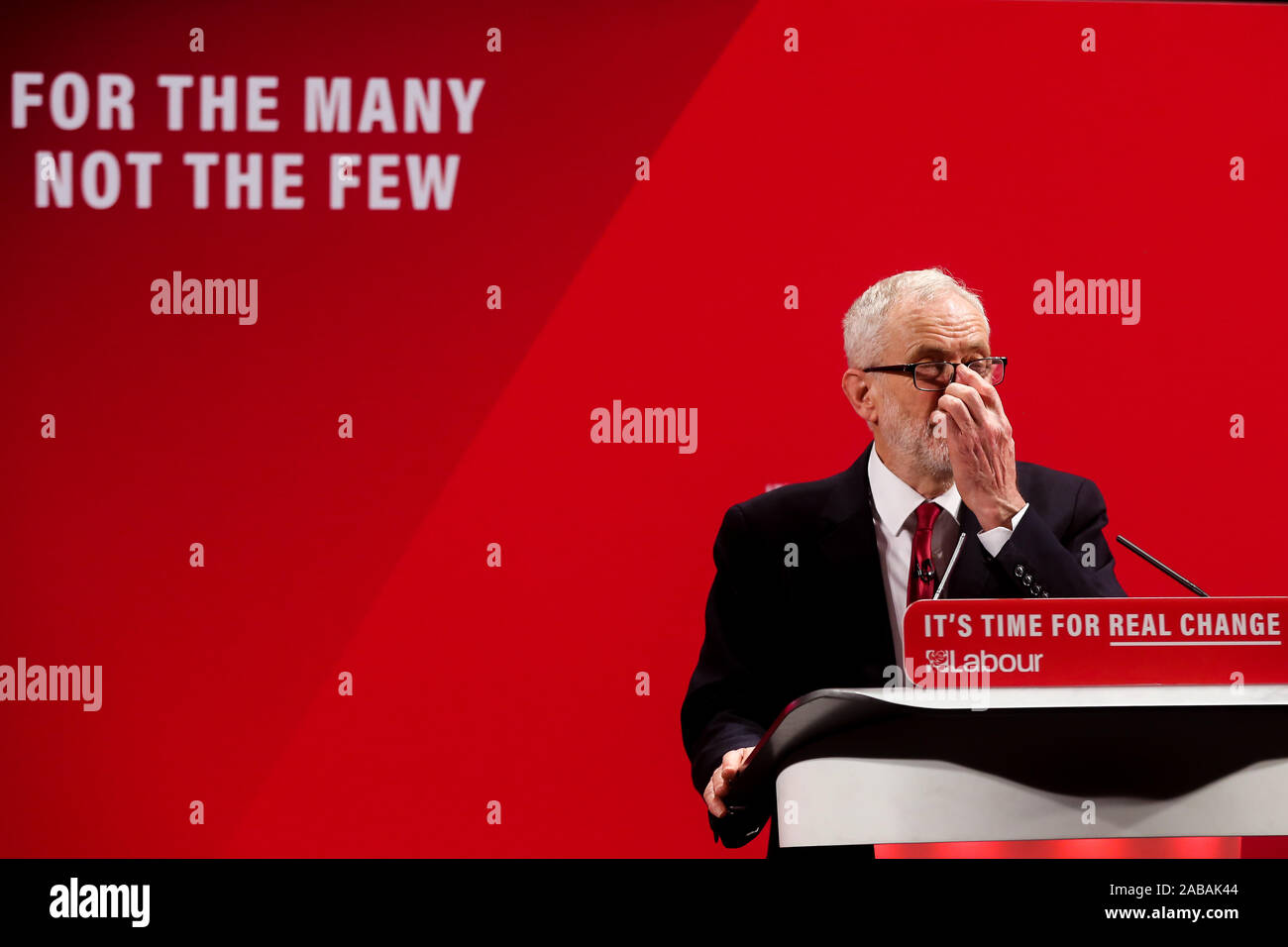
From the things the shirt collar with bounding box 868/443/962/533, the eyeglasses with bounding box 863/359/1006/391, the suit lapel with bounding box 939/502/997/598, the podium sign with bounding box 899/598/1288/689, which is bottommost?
the podium sign with bounding box 899/598/1288/689

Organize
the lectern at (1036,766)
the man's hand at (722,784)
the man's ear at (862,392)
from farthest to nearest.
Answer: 1. the man's ear at (862,392)
2. the man's hand at (722,784)
3. the lectern at (1036,766)

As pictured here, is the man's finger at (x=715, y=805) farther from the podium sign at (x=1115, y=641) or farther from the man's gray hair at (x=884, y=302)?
the man's gray hair at (x=884, y=302)

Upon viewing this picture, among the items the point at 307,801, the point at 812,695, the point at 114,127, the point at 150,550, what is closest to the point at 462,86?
the point at 114,127

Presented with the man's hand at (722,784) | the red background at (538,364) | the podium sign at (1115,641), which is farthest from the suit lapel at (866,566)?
the red background at (538,364)

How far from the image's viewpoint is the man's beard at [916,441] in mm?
1828

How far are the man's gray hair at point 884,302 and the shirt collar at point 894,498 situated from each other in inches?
7.7

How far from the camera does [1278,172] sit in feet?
9.46

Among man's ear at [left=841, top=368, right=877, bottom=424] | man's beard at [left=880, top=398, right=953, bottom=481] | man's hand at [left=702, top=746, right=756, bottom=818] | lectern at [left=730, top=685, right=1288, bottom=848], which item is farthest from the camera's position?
man's ear at [left=841, top=368, right=877, bottom=424]

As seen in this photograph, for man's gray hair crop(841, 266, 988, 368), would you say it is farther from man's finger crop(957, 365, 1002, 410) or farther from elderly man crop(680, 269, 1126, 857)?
man's finger crop(957, 365, 1002, 410)

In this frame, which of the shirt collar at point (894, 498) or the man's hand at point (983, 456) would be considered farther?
the shirt collar at point (894, 498)

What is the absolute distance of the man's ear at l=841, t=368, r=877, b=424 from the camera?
1.96 meters

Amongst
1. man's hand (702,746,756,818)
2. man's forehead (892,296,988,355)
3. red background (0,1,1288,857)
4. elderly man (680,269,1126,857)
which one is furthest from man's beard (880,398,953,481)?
red background (0,1,1288,857)
